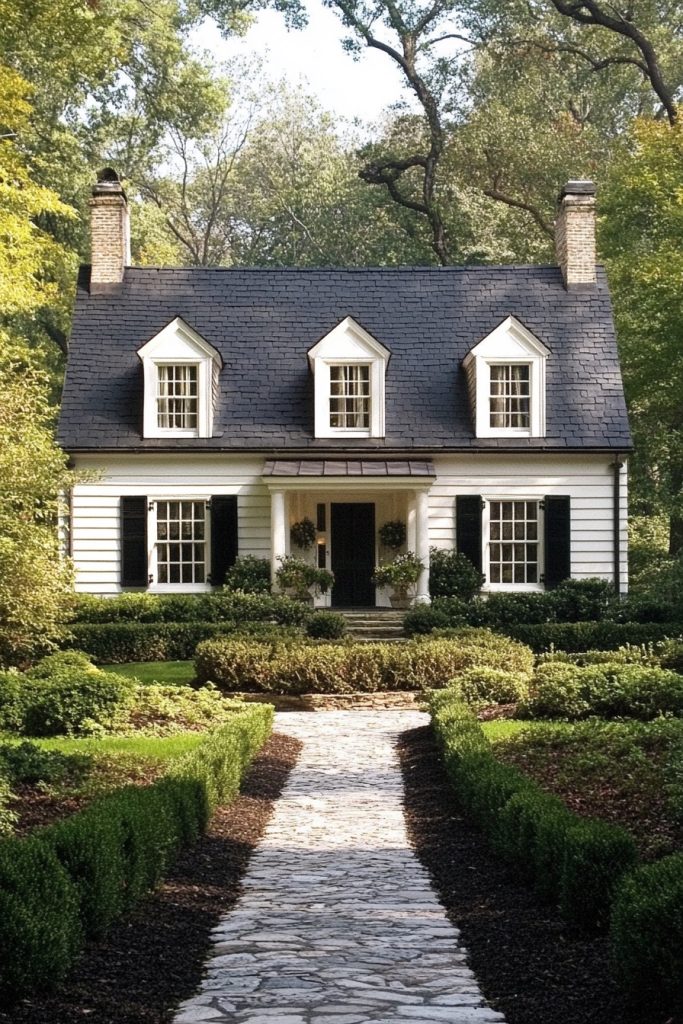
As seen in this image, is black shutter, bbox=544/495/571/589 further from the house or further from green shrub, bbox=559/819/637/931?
green shrub, bbox=559/819/637/931

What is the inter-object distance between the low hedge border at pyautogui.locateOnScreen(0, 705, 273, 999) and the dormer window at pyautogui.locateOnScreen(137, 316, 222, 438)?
1735 centimetres

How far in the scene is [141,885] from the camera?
7656mm

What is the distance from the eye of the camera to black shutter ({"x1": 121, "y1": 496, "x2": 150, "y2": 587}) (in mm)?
26391

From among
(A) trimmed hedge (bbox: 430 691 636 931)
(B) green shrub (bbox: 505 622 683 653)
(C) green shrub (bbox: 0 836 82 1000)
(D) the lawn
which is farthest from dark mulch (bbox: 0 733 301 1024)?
(B) green shrub (bbox: 505 622 683 653)

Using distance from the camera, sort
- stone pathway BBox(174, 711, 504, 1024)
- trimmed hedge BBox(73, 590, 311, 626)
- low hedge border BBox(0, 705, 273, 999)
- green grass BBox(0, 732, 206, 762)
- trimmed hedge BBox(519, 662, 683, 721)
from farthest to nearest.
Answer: trimmed hedge BBox(73, 590, 311, 626) < trimmed hedge BBox(519, 662, 683, 721) < green grass BBox(0, 732, 206, 762) < low hedge border BBox(0, 705, 273, 999) < stone pathway BBox(174, 711, 504, 1024)

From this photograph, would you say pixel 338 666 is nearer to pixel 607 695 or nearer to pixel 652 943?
pixel 607 695

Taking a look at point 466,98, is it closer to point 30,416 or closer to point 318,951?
point 30,416

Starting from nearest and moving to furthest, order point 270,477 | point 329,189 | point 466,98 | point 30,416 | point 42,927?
point 42,927
point 30,416
point 270,477
point 466,98
point 329,189

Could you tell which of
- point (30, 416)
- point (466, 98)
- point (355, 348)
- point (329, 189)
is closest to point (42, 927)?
point (30, 416)

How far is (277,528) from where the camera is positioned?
1015 inches

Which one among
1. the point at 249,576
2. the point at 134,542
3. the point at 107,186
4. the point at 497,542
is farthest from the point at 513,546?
the point at 107,186

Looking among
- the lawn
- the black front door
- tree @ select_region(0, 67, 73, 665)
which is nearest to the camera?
the lawn

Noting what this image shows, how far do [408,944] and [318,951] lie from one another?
1.70 feet

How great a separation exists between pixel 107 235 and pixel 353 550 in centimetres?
840
